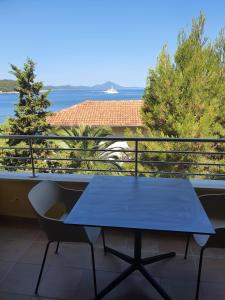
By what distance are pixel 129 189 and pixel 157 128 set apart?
705 centimetres

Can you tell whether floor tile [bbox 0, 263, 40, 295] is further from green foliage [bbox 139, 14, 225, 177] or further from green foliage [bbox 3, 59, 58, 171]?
green foliage [bbox 3, 59, 58, 171]

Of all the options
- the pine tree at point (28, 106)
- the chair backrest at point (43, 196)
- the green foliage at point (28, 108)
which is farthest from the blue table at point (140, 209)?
the pine tree at point (28, 106)

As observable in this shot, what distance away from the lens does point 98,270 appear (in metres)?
2.06

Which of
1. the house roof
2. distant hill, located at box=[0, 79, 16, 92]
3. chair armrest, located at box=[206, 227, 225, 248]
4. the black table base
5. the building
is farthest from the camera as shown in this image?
the house roof

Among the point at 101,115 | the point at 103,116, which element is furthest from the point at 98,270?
the point at 101,115

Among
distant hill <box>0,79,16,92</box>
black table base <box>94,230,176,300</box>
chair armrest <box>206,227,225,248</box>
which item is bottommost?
black table base <box>94,230,176,300</box>

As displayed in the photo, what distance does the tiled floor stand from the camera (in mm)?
1835

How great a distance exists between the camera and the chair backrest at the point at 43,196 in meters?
1.93

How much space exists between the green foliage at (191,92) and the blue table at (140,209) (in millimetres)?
5979

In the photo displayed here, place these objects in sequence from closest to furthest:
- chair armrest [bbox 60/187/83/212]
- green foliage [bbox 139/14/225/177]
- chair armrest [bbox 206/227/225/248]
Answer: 1. chair armrest [bbox 206/227/225/248]
2. chair armrest [bbox 60/187/83/212]
3. green foliage [bbox 139/14/225/177]

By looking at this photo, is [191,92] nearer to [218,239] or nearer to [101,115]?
[101,115]

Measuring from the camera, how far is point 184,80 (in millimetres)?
8117

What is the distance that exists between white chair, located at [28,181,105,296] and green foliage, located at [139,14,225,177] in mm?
5949

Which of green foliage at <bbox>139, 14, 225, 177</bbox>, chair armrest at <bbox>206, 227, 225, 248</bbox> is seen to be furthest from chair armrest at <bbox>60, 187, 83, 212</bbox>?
green foliage at <bbox>139, 14, 225, 177</bbox>
